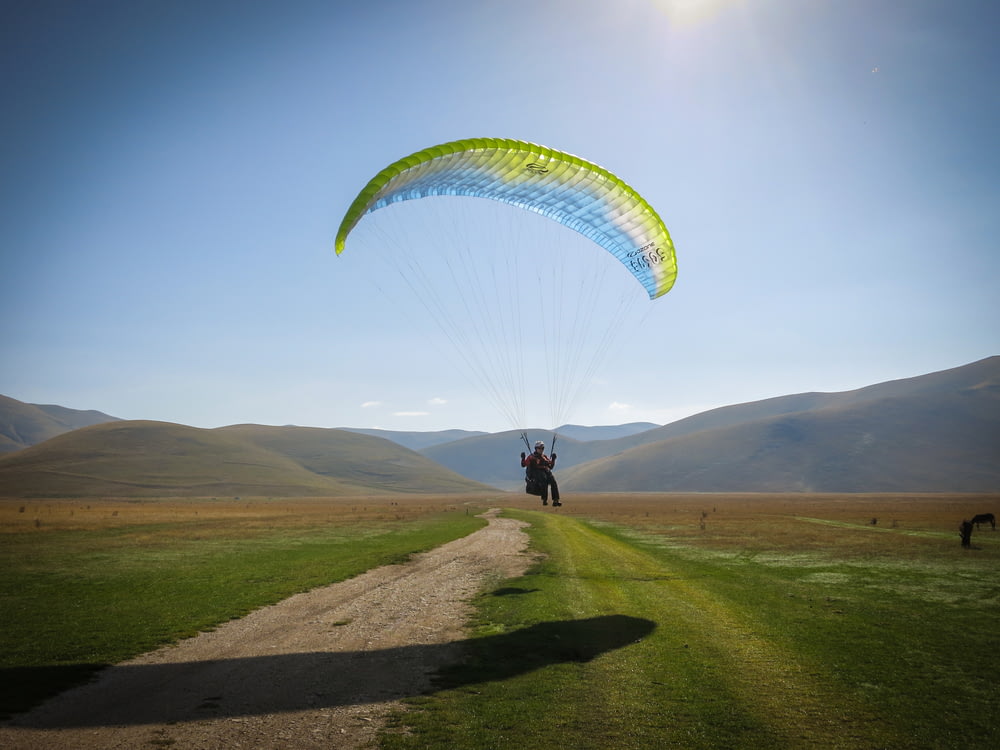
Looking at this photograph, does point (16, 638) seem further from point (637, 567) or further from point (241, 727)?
point (637, 567)

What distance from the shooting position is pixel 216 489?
154625mm

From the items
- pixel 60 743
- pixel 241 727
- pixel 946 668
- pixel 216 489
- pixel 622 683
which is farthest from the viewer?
pixel 216 489

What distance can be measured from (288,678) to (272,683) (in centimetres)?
28

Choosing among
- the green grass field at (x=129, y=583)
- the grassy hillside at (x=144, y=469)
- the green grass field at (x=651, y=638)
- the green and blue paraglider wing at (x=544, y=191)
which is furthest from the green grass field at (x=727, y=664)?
the grassy hillside at (x=144, y=469)

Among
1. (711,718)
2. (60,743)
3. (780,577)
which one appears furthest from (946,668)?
(60,743)

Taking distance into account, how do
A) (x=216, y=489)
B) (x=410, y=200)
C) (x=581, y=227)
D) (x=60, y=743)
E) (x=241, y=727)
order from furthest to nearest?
(x=216, y=489) → (x=581, y=227) → (x=410, y=200) → (x=241, y=727) → (x=60, y=743)

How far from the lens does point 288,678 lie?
8.98 meters

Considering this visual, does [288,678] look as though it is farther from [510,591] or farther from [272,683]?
[510,591]

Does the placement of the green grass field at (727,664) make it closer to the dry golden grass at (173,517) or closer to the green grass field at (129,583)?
the green grass field at (129,583)

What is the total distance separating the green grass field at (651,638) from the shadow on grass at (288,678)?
0.38ft

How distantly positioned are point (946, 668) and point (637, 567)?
12.6 meters

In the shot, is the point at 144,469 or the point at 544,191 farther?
the point at 144,469

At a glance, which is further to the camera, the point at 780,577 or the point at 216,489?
the point at 216,489

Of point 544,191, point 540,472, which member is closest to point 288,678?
point 540,472
